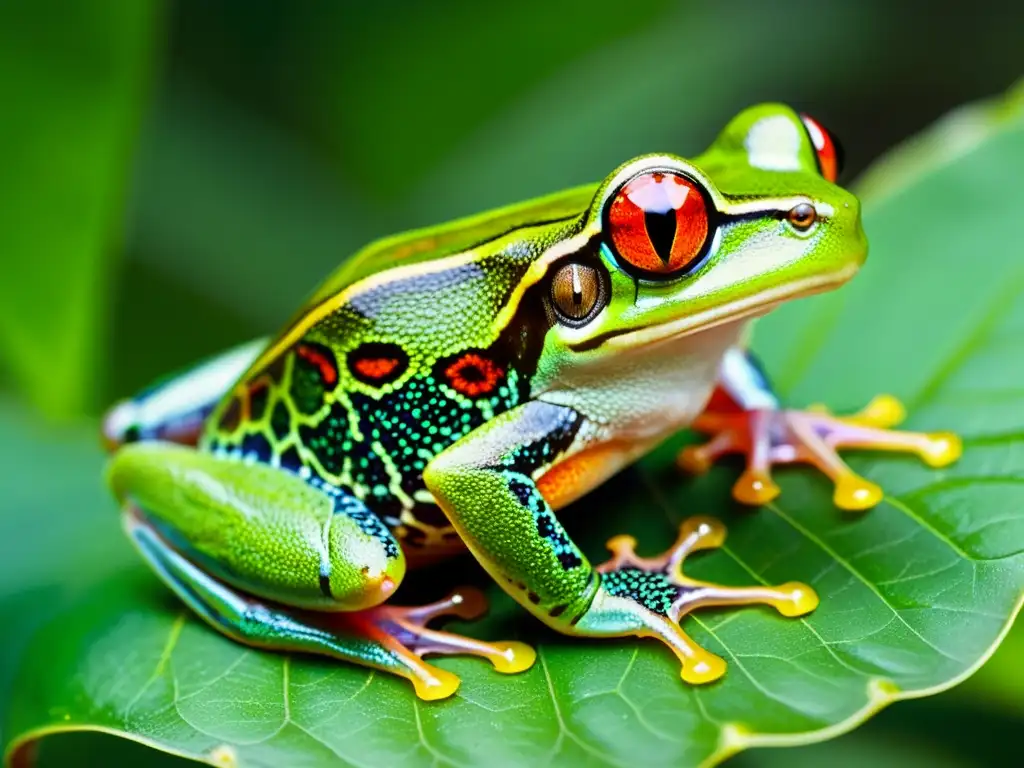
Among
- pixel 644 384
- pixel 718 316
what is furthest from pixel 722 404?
pixel 718 316

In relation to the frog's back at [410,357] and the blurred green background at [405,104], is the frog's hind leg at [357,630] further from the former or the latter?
the blurred green background at [405,104]

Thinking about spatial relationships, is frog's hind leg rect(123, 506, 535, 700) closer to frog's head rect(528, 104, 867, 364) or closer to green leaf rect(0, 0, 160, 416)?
frog's head rect(528, 104, 867, 364)

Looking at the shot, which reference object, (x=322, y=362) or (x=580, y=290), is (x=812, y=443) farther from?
(x=322, y=362)

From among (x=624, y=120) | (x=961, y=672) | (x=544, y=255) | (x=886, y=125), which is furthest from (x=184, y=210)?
(x=961, y=672)

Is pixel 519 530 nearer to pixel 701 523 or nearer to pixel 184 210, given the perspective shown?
pixel 701 523

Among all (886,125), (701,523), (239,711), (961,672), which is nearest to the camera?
(961,672)

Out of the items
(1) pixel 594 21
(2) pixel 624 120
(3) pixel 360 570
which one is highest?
(1) pixel 594 21
